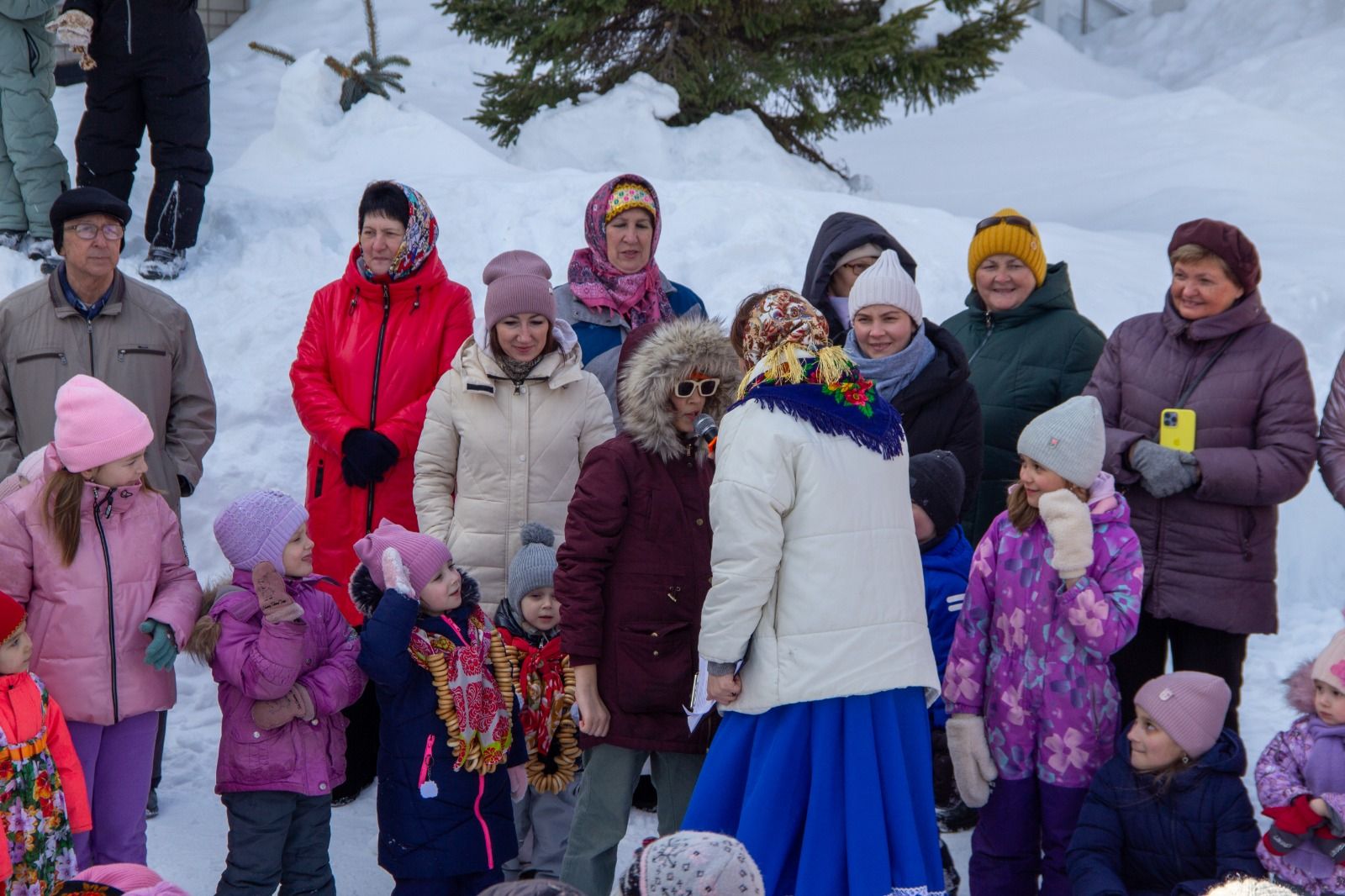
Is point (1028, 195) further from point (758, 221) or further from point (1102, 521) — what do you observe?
point (1102, 521)

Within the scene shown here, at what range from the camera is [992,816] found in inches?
176

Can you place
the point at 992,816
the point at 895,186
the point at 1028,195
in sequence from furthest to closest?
the point at 895,186 < the point at 1028,195 < the point at 992,816

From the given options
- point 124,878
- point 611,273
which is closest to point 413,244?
Result: point 611,273

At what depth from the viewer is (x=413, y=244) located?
17.9 ft

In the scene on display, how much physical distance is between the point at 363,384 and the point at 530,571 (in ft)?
4.13

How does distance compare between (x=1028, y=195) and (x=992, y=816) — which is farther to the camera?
(x=1028, y=195)

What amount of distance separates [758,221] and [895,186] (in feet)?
25.9

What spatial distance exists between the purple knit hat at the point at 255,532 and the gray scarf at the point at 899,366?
1972 mm

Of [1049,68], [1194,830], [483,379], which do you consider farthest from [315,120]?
[1049,68]

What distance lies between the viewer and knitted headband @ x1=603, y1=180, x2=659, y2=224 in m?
5.58

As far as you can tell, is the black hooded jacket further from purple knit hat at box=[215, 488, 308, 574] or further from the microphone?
purple knit hat at box=[215, 488, 308, 574]

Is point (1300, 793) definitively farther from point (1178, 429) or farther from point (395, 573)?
point (395, 573)

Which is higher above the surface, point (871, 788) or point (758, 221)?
point (758, 221)

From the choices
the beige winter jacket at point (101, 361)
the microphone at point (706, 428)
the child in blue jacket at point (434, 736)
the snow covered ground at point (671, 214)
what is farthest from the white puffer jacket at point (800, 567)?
the beige winter jacket at point (101, 361)
